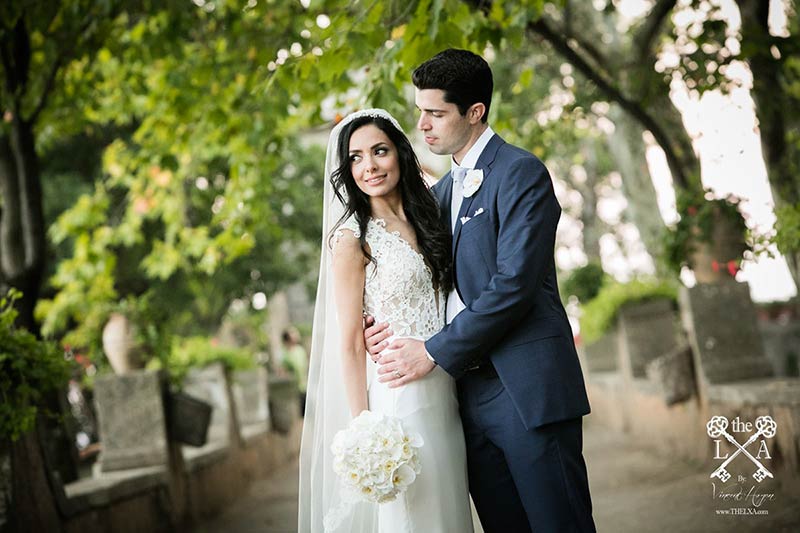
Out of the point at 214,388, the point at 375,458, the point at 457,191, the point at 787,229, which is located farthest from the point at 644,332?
the point at 375,458

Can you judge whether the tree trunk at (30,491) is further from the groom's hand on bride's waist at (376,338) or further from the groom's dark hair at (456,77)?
the groom's dark hair at (456,77)

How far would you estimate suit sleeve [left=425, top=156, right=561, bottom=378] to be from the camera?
116 inches

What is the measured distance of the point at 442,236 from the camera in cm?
336

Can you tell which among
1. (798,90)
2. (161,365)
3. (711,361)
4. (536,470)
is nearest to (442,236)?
(536,470)

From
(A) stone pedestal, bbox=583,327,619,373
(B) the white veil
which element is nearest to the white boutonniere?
(B) the white veil

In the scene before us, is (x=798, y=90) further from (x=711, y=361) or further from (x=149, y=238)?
(x=149, y=238)

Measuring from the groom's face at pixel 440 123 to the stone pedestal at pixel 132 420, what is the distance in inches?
169

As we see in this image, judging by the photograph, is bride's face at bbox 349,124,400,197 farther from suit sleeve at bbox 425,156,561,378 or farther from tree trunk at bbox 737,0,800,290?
tree trunk at bbox 737,0,800,290

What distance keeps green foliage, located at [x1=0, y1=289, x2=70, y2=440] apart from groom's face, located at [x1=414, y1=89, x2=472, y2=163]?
8.42ft

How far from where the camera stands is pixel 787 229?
4.87m

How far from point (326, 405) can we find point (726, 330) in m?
4.33

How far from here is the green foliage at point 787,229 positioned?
4.84m

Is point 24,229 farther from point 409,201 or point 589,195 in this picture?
point 589,195

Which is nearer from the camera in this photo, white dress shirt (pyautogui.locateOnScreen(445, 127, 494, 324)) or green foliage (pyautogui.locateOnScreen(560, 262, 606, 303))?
white dress shirt (pyautogui.locateOnScreen(445, 127, 494, 324))
